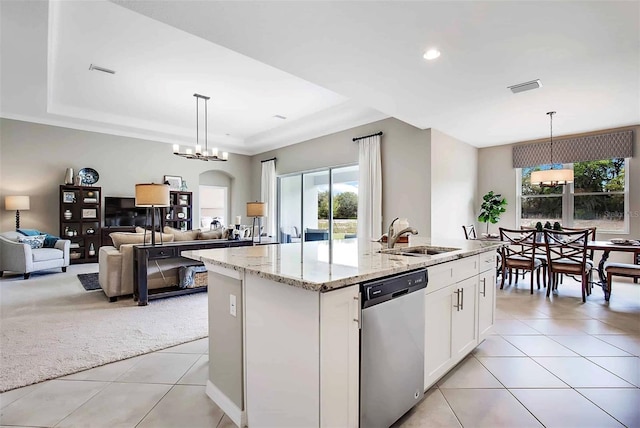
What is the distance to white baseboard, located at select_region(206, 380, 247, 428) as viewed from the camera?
1703mm

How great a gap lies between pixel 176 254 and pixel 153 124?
4504 mm

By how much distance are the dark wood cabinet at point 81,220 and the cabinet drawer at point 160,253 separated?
390cm

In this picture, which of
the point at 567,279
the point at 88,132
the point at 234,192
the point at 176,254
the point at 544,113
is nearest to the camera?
the point at 176,254

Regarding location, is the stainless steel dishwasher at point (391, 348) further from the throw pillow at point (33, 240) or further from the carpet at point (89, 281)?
the throw pillow at point (33, 240)

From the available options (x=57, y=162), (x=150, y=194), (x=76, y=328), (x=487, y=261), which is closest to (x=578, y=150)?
(x=487, y=261)

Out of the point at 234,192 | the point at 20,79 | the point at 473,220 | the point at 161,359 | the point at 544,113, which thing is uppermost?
the point at 20,79

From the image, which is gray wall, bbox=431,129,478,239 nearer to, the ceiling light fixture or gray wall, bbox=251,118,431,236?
gray wall, bbox=251,118,431,236

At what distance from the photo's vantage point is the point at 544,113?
15.3ft

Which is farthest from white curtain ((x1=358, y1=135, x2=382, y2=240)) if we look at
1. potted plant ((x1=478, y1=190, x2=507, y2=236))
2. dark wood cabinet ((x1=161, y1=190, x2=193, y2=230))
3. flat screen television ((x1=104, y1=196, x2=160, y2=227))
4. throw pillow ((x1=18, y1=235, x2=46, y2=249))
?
throw pillow ((x1=18, y1=235, x2=46, y2=249))

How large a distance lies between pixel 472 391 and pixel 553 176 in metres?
3.96

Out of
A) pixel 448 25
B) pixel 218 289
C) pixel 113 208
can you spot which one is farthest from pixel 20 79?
pixel 448 25

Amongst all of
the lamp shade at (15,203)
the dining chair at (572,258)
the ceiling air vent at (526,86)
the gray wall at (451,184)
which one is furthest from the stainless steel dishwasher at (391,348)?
the lamp shade at (15,203)

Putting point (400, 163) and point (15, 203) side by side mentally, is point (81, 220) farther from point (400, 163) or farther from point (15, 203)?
point (400, 163)

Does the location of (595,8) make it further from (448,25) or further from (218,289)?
(218,289)
